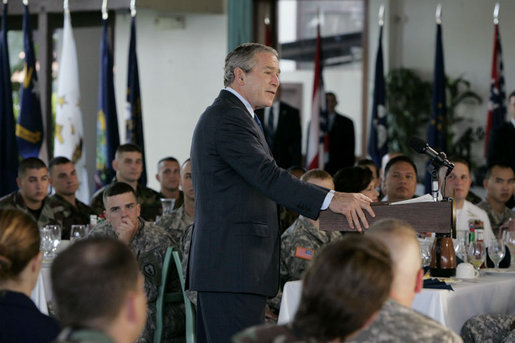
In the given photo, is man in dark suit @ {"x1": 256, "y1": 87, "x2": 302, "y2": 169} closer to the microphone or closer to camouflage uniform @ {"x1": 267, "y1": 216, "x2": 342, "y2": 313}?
camouflage uniform @ {"x1": 267, "y1": 216, "x2": 342, "y2": 313}

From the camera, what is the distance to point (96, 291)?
1.57 meters

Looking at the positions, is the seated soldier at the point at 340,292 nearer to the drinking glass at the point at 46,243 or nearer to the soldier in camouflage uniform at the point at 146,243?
the soldier in camouflage uniform at the point at 146,243

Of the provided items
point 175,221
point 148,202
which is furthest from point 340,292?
point 148,202

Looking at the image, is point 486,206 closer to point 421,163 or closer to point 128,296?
point 421,163

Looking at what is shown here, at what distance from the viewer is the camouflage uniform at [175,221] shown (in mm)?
5352

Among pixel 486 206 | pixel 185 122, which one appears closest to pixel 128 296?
pixel 486 206

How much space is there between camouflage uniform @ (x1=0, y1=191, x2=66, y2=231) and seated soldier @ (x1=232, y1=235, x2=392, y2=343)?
14.3ft

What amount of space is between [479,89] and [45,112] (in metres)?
5.20

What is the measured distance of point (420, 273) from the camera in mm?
2141

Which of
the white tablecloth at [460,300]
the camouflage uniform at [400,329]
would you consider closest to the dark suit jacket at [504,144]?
the white tablecloth at [460,300]

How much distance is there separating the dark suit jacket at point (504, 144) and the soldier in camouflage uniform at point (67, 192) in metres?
3.63

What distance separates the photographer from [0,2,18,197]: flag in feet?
23.2

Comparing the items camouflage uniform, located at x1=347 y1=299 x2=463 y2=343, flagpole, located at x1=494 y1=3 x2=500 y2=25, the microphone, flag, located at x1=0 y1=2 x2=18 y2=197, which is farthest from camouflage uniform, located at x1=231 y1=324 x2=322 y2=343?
flagpole, located at x1=494 y1=3 x2=500 y2=25

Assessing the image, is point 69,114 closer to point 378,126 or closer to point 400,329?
point 378,126
